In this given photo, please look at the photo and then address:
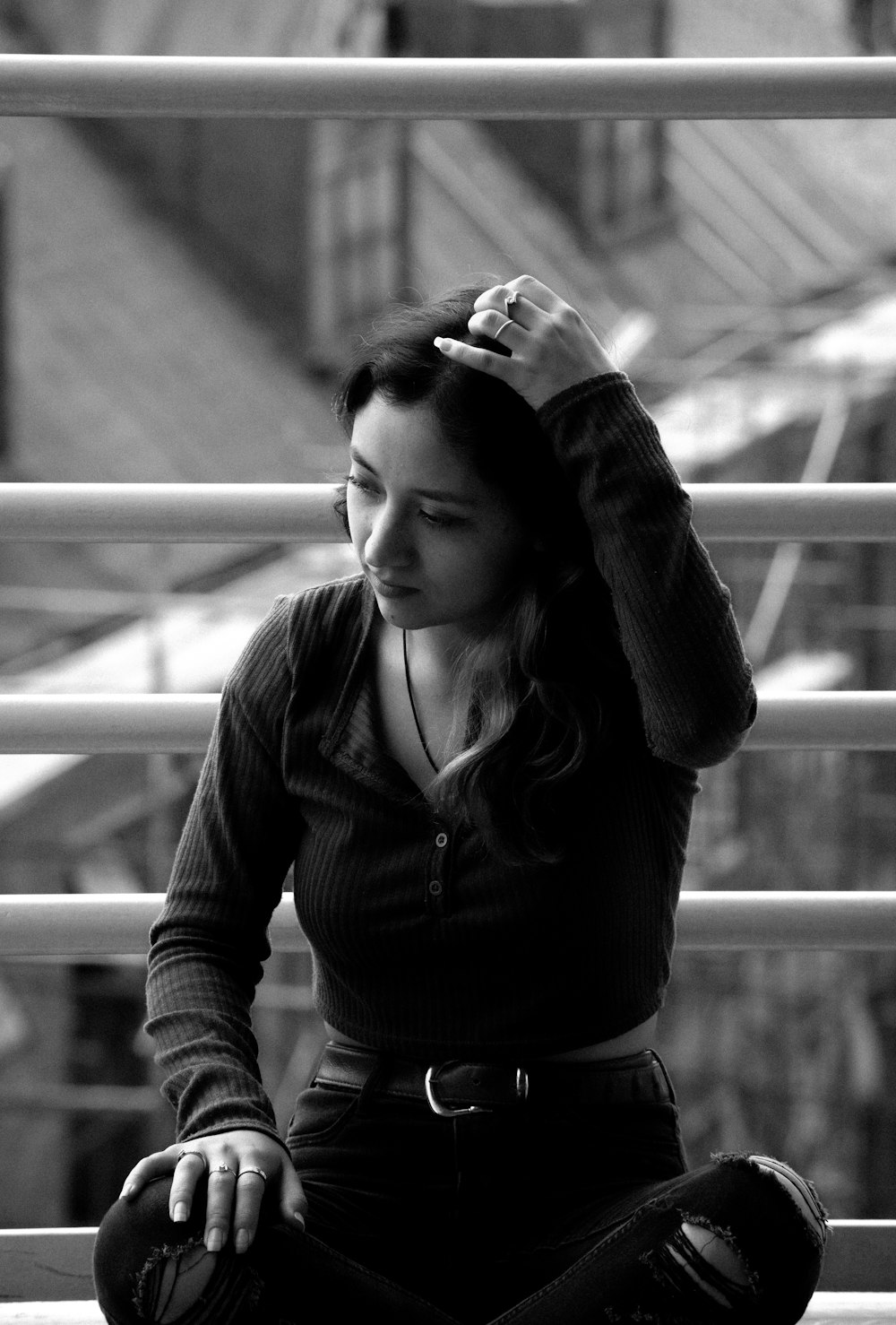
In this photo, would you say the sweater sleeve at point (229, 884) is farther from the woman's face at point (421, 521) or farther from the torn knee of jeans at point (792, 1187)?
the torn knee of jeans at point (792, 1187)

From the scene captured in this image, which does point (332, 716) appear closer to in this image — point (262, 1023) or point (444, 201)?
point (262, 1023)

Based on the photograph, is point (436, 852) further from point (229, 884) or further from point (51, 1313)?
point (51, 1313)

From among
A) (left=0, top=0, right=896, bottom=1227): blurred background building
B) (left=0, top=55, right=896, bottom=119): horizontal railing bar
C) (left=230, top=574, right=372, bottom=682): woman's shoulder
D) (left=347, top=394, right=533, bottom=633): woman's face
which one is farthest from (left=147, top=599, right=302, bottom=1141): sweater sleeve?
(left=0, top=0, right=896, bottom=1227): blurred background building

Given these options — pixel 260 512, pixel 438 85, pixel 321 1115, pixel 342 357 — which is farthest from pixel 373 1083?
pixel 342 357

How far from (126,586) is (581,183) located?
3.19m

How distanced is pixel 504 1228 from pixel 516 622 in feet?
0.96

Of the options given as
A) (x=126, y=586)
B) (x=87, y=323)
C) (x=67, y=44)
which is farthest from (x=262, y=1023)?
(x=67, y=44)

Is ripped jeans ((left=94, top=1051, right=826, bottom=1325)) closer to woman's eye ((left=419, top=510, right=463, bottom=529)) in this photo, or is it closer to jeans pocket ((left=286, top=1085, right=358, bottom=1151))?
jeans pocket ((left=286, top=1085, right=358, bottom=1151))

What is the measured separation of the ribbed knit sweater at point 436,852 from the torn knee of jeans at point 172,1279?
0.20ft

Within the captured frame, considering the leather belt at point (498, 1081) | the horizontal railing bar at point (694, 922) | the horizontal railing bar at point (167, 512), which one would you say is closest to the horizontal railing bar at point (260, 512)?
the horizontal railing bar at point (167, 512)

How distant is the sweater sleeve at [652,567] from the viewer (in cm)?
79

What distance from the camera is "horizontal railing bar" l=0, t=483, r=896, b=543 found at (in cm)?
102

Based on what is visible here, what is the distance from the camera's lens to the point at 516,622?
0.85 m

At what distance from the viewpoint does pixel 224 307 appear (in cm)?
737
